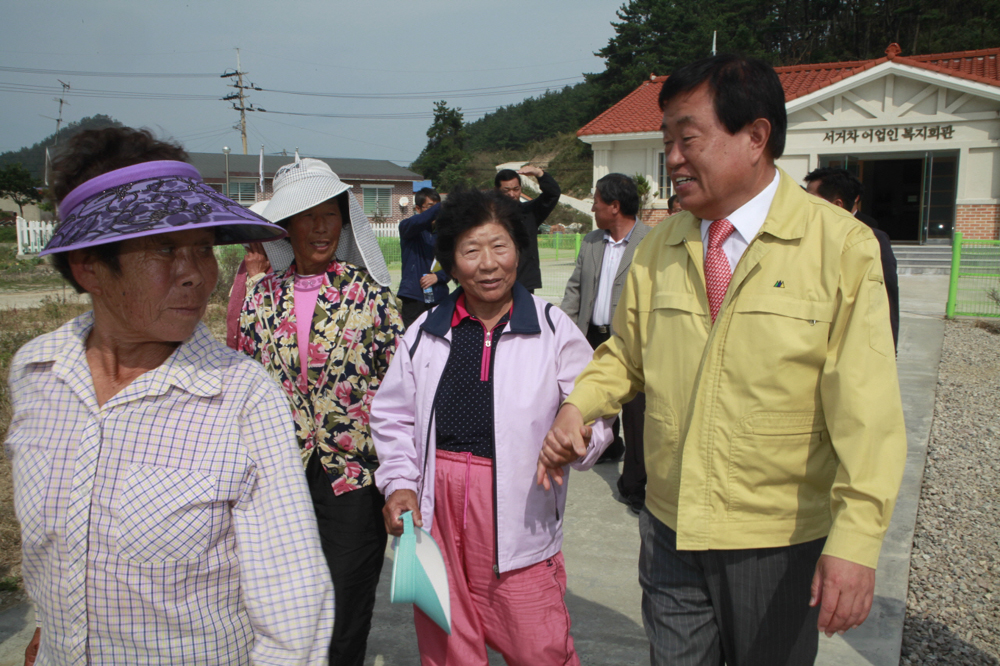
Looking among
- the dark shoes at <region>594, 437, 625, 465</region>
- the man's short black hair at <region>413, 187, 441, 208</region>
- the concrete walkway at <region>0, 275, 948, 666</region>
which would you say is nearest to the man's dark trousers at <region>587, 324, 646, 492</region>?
the concrete walkway at <region>0, 275, 948, 666</region>

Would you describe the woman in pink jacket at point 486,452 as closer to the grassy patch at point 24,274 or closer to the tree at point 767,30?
the grassy patch at point 24,274

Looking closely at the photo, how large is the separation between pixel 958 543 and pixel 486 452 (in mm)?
3150

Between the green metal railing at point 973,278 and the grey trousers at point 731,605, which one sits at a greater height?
the green metal railing at point 973,278

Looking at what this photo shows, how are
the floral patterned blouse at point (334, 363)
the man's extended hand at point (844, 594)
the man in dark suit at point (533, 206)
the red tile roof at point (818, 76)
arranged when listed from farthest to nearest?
1. the red tile roof at point (818, 76)
2. the man in dark suit at point (533, 206)
3. the floral patterned blouse at point (334, 363)
4. the man's extended hand at point (844, 594)

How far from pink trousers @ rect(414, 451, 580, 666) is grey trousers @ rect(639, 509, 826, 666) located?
1.23 ft

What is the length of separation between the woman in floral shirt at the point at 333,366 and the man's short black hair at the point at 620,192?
103 inches

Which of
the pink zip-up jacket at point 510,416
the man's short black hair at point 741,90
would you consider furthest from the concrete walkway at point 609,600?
the man's short black hair at point 741,90

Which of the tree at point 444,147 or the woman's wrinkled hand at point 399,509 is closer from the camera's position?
the woman's wrinkled hand at point 399,509

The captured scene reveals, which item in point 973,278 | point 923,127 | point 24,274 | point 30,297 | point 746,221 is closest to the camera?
point 746,221

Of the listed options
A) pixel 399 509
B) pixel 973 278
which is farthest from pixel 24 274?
pixel 973 278

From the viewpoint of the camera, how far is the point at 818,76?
75.0ft

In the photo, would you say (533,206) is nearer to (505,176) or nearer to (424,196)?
(505,176)

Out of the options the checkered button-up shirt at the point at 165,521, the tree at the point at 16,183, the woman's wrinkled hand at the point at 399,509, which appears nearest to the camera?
the checkered button-up shirt at the point at 165,521

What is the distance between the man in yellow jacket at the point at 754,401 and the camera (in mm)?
1612
